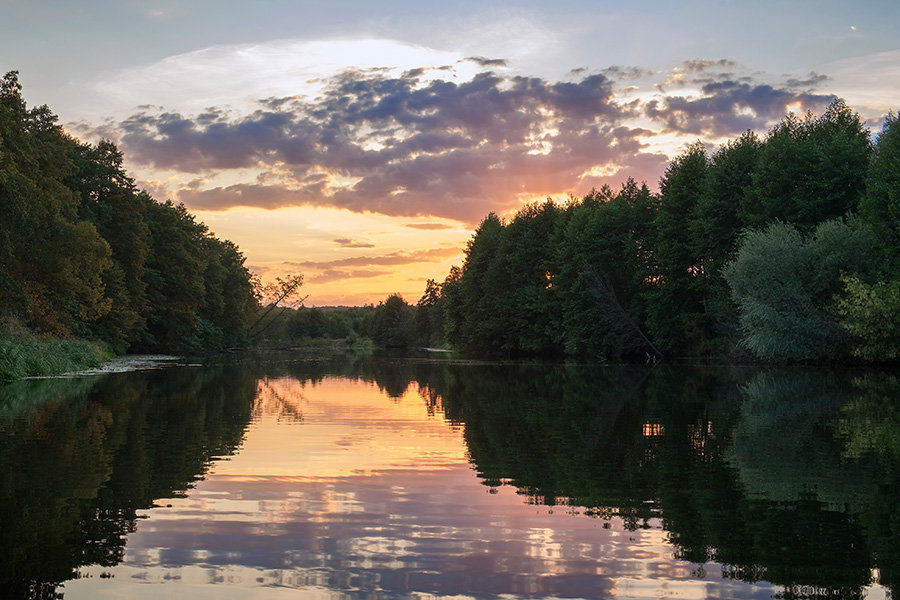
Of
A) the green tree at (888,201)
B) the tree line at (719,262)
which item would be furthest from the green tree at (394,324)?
the green tree at (888,201)

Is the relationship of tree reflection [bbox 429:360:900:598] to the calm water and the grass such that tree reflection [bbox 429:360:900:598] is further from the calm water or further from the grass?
the grass

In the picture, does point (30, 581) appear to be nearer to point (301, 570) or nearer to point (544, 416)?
point (301, 570)

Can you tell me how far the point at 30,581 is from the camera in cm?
655

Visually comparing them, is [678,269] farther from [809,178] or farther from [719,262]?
[809,178]

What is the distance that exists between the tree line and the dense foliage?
29803mm

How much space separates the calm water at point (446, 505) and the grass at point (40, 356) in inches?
461

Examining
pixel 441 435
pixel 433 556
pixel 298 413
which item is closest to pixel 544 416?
pixel 441 435

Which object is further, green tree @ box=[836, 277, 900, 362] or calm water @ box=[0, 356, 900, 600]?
green tree @ box=[836, 277, 900, 362]

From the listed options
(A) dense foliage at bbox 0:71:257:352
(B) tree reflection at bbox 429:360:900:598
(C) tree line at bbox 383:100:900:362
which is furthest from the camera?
(C) tree line at bbox 383:100:900:362

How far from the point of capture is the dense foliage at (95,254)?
4088cm

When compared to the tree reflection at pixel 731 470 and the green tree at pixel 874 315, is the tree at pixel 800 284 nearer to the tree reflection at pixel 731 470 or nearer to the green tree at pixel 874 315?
the green tree at pixel 874 315

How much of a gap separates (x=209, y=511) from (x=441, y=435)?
8690 mm

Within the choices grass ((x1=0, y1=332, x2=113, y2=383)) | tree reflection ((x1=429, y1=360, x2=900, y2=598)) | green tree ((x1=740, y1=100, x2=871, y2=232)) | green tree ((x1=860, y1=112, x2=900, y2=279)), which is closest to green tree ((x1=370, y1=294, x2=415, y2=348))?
green tree ((x1=740, y1=100, x2=871, y2=232))

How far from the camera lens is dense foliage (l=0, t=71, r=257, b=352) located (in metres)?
40.9
